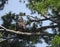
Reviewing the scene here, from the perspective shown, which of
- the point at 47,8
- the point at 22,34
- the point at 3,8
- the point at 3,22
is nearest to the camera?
the point at 47,8

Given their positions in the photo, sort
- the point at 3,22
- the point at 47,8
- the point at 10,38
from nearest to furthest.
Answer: the point at 47,8 < the point at 10,38 < the point at 3,22

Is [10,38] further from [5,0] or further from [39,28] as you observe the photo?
[5,0]

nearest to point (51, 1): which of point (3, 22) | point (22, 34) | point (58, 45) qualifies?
point (58, 45)

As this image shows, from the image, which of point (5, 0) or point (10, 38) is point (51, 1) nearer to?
point (10, 38)

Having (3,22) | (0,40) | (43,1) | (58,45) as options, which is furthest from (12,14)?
(58,45)

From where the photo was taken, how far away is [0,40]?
10484 millimetres

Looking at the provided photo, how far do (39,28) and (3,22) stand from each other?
4.61 feet

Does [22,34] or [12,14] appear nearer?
[22,34]

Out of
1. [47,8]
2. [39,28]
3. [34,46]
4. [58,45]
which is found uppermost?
[47,8]

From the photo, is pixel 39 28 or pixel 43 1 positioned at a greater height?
pixel 43 1

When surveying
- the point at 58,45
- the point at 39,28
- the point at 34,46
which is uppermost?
the point at 58,45

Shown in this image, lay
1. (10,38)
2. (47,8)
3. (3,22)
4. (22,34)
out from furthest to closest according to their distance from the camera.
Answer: (3,22) < (10,38) < (22,34) < (47,8)

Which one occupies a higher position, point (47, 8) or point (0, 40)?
point (47, 8)

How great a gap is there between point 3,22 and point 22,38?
1085 mm
